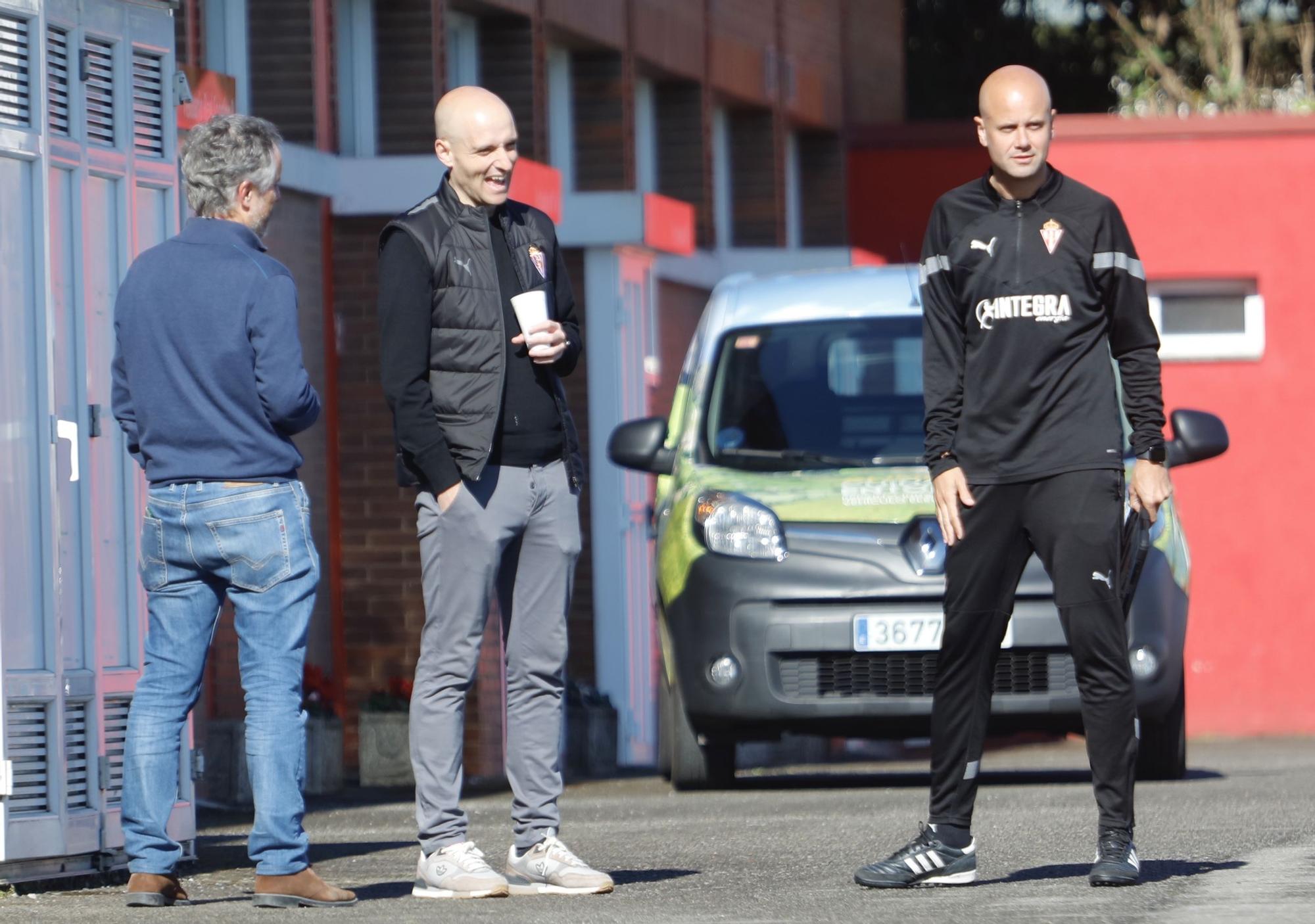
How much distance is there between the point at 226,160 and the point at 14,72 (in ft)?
3.79

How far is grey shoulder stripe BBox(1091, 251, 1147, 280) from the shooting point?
23.0ft

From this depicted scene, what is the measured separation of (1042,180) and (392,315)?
5.40ft

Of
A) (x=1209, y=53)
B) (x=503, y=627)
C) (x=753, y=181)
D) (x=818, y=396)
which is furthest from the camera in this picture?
(x=1209, y=53)

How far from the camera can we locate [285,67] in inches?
576

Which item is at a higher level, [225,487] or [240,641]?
[225,487]

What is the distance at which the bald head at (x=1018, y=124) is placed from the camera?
6.94 metres

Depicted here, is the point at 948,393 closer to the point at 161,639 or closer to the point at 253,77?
the point at 161,639

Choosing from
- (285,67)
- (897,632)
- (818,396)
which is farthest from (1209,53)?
(897,632)

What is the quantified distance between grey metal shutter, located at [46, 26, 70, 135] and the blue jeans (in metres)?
1.47

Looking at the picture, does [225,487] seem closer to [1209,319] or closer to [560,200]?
[560,200]

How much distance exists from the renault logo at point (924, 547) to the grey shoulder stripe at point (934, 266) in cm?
366

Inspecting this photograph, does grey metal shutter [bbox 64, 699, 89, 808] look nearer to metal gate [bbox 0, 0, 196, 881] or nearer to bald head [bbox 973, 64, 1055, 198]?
metal gate [bbox 0, 0, 196, 881]

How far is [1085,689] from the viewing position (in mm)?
7047

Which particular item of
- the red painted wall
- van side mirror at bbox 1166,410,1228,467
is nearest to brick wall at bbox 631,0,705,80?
the red painted wall
